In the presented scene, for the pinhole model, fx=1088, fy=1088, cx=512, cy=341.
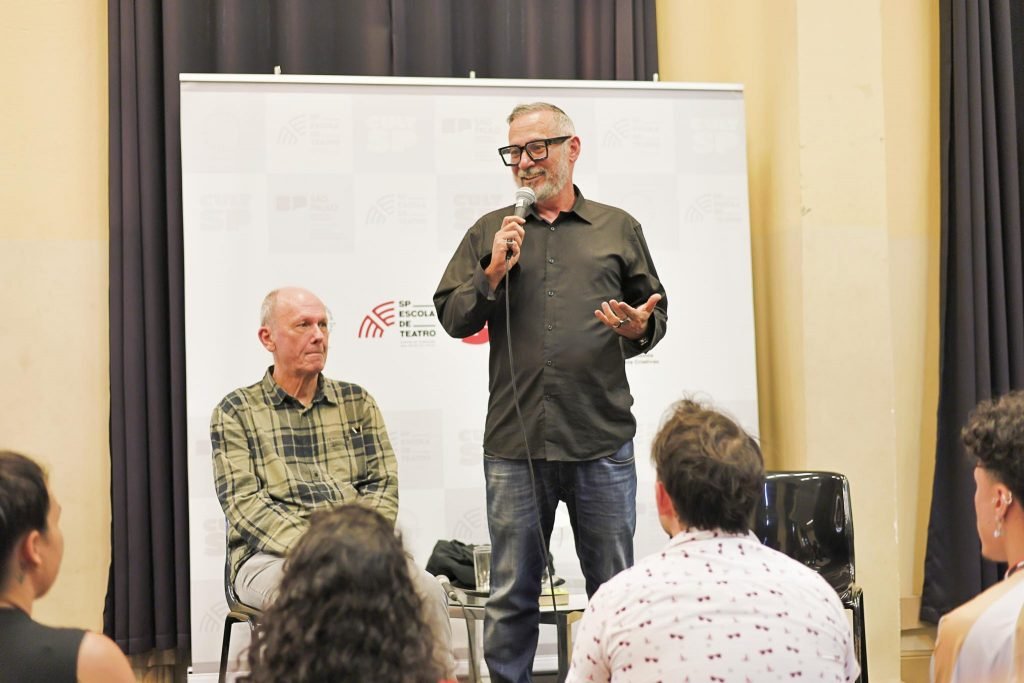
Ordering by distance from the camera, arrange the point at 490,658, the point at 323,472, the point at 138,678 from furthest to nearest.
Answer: the point at 138,678 < the point at 323,472 < the point at 490,658

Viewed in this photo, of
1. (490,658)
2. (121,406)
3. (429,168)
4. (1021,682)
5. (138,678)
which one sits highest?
(429,168)

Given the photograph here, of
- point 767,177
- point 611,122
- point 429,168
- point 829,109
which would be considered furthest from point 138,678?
point 829,109

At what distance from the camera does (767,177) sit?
14.2 feet

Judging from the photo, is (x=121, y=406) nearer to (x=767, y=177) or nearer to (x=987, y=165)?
(x=767, y=177)

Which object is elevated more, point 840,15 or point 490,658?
point 840,15

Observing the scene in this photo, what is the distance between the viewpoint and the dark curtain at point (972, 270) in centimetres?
435

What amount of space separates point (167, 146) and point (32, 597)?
2.76m

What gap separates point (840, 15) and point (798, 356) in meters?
1.29

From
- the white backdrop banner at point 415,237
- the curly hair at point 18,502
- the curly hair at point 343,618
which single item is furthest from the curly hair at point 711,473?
the white backdrop banner at point 415,237

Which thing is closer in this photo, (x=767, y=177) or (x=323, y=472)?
(x=323, y=472)

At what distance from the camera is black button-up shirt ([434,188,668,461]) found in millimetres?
2830

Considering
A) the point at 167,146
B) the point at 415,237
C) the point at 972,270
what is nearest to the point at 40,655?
Answer: the point at 415,237

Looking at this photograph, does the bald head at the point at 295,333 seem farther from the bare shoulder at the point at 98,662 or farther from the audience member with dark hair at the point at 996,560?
the audience member with dark hair at the point at 996,560

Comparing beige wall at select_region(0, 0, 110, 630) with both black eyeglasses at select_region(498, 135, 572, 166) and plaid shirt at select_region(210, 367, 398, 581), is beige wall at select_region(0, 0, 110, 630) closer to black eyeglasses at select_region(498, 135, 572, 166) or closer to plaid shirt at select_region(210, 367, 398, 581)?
plaid shirt at select_region(210, 367, 398, 581)
